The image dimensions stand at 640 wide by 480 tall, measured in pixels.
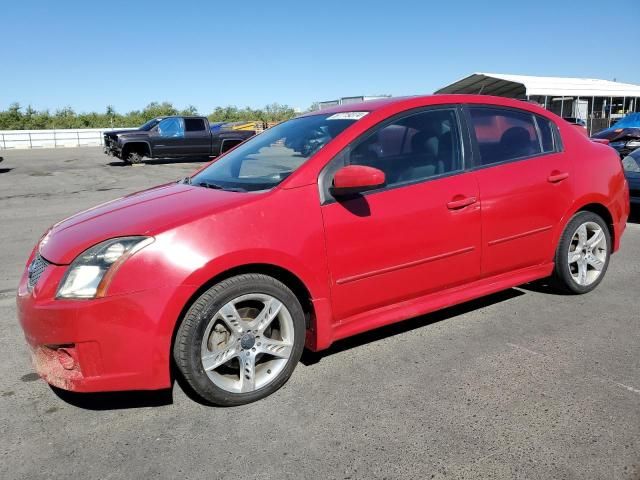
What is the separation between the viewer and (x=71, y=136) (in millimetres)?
38375

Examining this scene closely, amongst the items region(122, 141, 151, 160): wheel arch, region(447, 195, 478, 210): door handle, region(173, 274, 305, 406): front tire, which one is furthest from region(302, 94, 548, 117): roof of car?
region(122, 141, 151, 160): wheel arch

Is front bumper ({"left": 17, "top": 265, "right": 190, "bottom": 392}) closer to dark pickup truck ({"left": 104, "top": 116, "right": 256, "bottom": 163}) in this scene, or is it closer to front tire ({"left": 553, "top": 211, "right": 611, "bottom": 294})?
front tire ({"left": 553, "top": 211, "right": 611, "bottom": 294})

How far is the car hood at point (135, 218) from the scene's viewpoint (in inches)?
106

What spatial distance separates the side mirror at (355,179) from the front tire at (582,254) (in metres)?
2.02

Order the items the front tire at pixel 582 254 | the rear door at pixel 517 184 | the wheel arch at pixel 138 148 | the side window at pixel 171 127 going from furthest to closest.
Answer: the side window at pixel 171 127
the wheel arch at pixel 138 148
the front tire at pixel 582 254
the rear door at pixel 517 184

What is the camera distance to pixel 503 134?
3.90m

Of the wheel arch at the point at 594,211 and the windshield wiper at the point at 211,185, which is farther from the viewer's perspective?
the wheel arch at the point at 594,211

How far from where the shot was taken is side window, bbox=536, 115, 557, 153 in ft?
13.4

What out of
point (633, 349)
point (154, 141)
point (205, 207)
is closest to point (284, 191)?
point (205, 207)

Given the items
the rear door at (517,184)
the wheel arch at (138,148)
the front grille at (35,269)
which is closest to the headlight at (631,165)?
the rear door at (517,184)

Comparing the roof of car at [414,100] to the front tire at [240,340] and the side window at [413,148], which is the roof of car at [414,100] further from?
the front tire at [240,340]

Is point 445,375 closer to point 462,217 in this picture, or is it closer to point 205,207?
point 462,217

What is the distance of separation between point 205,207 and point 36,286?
0.94m

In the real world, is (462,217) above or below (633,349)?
above
